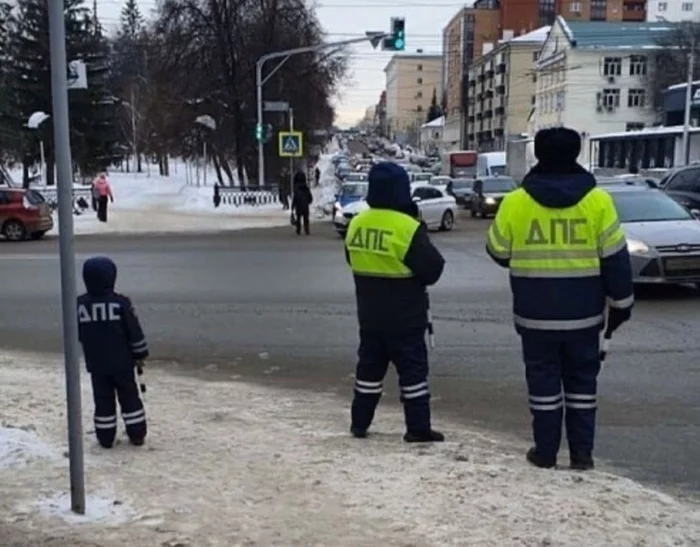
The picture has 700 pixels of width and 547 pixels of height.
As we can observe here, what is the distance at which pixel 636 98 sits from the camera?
91438mm

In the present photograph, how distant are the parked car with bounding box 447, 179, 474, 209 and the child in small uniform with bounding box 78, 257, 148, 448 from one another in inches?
1445

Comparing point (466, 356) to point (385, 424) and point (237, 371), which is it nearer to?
point (237, 371)

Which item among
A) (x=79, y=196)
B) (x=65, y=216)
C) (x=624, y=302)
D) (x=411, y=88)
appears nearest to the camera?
(x=65, y=216)

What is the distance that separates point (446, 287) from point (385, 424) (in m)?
8.66

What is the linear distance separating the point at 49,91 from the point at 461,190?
87.6 ft

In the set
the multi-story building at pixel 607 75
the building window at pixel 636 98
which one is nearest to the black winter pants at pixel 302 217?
the multi-story building at pixel 607 75

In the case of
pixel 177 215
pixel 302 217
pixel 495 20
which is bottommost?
pixel 177 215

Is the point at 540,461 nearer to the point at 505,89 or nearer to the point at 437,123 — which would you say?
the point at 505,89

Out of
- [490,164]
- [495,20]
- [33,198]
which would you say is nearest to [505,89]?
[495,20]

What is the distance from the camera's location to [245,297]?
46.7ft

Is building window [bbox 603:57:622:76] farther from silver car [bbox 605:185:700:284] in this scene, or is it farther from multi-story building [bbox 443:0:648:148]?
silver car [bbox 605:185:700:284]

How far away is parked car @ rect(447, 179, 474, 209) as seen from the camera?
43503 mm

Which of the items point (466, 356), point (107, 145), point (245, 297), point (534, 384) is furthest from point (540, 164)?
point (107, 145)

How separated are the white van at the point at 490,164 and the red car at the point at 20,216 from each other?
3765 cm
